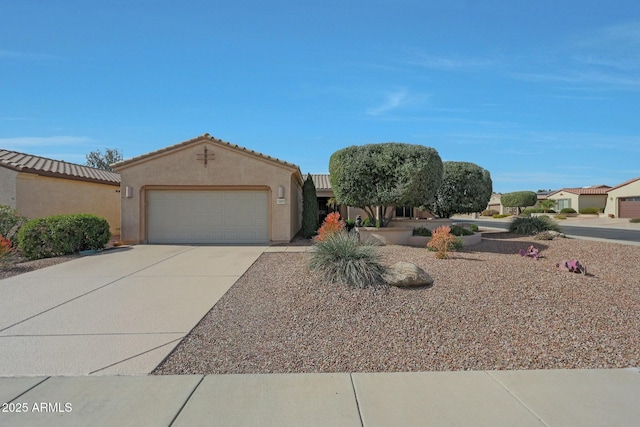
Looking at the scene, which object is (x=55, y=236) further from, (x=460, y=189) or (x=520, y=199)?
(x=520, y=199)

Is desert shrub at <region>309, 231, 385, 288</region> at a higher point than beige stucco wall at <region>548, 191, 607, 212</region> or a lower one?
lower

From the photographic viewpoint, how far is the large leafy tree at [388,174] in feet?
44.0

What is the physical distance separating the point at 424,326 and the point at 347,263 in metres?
2.21

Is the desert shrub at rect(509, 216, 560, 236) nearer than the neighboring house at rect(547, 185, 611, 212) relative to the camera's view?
Yes

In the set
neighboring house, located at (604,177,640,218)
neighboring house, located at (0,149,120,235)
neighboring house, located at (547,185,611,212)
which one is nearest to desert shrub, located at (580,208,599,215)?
neighboring house, located at (547,185,611,212)

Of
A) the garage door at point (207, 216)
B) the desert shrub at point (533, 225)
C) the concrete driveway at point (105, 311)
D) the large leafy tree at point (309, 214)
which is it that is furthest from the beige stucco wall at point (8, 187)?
the desert shrub at point (533, 225)

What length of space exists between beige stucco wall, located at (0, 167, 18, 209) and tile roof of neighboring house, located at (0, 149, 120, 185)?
295 mm

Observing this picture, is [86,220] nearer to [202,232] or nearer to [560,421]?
[202,232]

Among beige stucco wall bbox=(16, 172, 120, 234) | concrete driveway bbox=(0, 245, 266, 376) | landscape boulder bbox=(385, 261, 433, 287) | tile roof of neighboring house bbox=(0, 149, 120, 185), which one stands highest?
tile roof of neighboring house bbox=(0, 149, 120, 185)

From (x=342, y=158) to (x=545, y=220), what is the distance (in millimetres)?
10950

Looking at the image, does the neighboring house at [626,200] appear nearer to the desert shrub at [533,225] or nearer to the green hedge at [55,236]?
the desert shrub at [533,225]

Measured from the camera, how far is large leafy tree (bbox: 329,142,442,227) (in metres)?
13.4

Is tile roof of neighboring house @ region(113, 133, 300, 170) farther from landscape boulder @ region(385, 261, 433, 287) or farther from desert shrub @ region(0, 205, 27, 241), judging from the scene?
landscape boulder @ region(385, 261, 433, 287)

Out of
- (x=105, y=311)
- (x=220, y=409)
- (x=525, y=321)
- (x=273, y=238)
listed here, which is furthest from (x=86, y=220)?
(x=525, y=321)
